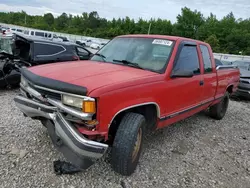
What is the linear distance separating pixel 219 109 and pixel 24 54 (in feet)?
19.1

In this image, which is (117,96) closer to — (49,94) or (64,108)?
(64,108)

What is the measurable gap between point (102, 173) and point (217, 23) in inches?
2590

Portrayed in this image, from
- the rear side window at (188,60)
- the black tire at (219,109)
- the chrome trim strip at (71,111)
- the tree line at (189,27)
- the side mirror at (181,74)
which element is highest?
the tree line at (189,27)

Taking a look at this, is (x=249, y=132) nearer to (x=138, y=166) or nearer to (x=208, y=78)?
(x=208, y=78)

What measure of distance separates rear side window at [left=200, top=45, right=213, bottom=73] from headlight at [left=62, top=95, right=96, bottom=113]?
283 cm

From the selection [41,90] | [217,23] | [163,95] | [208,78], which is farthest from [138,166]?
[217,23]

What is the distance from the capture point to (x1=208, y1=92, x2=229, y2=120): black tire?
18.7 feet

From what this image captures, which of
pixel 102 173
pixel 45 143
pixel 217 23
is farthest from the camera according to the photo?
pixel 217 23

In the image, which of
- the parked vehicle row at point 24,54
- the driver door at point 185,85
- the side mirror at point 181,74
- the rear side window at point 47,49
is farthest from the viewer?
the rear side window at point 47,49

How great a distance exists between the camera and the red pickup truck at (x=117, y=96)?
2516 mm

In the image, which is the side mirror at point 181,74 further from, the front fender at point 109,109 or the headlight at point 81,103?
the headlight at point 81,103

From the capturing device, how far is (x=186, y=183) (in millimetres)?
3084

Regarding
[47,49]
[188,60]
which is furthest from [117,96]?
[47,49]

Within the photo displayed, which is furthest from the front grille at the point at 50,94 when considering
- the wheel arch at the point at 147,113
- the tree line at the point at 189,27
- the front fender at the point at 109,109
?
the tree line at the point at 189,27
